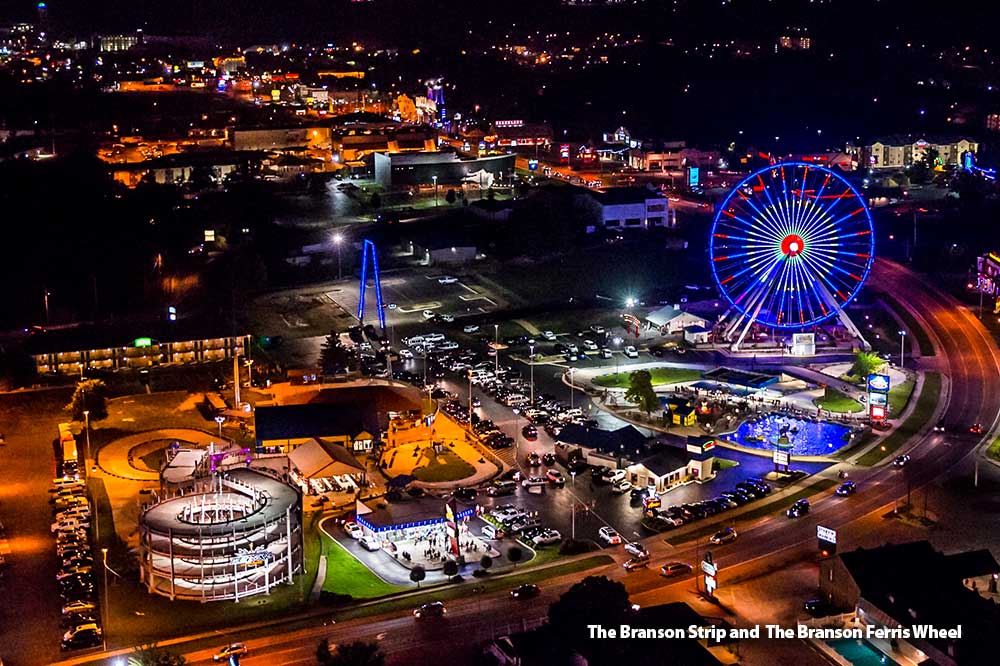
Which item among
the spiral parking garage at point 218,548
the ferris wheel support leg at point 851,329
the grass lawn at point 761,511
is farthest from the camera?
the ferris wheel support leg at point 851,329

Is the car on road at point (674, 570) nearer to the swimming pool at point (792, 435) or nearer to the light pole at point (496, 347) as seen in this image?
the swimming pool at point (792, 435)

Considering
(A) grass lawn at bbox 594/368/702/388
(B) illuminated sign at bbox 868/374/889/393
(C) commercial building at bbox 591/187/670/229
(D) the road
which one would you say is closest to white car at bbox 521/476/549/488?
(D) the road

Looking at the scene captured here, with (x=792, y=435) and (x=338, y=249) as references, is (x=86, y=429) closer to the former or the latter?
(x=792, y=435)

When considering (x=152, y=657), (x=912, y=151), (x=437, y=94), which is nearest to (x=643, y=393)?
(x=152, y=657)

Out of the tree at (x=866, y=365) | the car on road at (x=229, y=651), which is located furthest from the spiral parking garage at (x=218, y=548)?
the tree at (x=866, y=365)

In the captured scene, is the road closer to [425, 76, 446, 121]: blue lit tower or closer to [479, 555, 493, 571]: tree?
[479, 555, 493, 571]: tree

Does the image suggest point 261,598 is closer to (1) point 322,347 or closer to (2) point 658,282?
(1) point 322,347
